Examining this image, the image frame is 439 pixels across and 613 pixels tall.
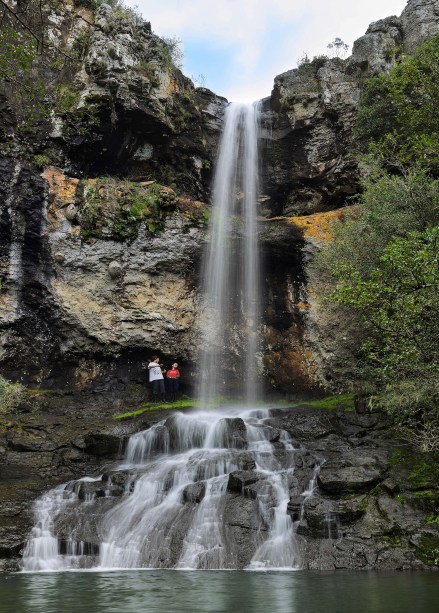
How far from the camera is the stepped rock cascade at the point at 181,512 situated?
33.5ft

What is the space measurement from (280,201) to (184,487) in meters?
17.4

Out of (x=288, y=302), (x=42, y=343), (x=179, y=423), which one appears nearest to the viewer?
(x=179, y=423)

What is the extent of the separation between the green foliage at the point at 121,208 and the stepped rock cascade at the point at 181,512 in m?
10.3

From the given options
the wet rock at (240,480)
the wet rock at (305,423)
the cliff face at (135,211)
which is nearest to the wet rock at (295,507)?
the wet rock at (240,480)

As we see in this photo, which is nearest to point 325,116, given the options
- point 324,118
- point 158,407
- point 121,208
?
point 324,118

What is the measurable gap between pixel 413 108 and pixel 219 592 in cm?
1779

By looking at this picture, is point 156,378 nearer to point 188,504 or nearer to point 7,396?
point 7,396

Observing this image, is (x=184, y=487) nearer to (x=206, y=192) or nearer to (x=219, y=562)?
(x=219, y=562)

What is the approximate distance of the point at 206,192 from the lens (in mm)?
25688

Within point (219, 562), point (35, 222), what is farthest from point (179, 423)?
point (35, 222)

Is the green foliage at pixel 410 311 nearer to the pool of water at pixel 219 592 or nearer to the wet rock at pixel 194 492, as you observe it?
the pool of water at pixel 219 592

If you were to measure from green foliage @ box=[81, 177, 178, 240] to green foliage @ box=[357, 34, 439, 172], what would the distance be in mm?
9266

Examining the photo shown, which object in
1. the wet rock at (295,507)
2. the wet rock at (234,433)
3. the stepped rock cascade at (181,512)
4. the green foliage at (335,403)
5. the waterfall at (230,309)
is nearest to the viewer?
the stepped rock cascade at (181,512)

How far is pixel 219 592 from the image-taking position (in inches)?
298
